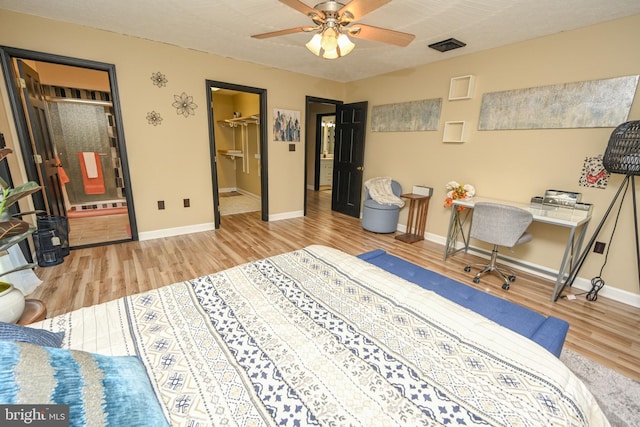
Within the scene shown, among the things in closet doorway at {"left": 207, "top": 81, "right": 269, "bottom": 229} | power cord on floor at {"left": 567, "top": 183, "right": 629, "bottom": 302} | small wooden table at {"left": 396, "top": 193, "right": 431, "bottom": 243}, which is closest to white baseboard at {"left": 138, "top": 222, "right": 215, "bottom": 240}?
closet doorway at {"left": 207, "top": 81, "right": 269, "bottom": 229}

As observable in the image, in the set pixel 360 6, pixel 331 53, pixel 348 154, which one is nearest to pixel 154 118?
pixel 331 53

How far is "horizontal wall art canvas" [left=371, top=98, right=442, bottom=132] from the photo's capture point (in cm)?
377

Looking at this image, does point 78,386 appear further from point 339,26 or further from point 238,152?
point 238,152

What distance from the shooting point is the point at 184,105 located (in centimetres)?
360

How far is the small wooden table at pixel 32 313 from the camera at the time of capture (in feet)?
4.02

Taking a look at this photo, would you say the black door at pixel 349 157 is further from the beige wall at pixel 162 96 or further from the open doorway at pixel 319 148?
the open doorway at pixel 319 148

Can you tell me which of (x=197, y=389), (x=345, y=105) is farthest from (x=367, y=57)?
(x=197, y=389)

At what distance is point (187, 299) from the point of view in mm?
1312

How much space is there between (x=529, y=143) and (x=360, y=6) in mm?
2462

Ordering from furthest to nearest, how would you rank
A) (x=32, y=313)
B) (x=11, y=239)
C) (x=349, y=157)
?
(x=349, y=157)
(x=32, y=313)
(x=11, y=239)

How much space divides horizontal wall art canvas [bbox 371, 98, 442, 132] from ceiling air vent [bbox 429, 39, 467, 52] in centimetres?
68

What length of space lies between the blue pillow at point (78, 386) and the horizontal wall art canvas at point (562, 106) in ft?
12.5

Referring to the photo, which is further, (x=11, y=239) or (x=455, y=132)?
(x=455, y=132)

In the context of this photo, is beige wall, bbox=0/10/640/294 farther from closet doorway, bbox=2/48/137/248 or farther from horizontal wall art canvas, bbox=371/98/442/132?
closet doorway, bbox=2/48/137/248
